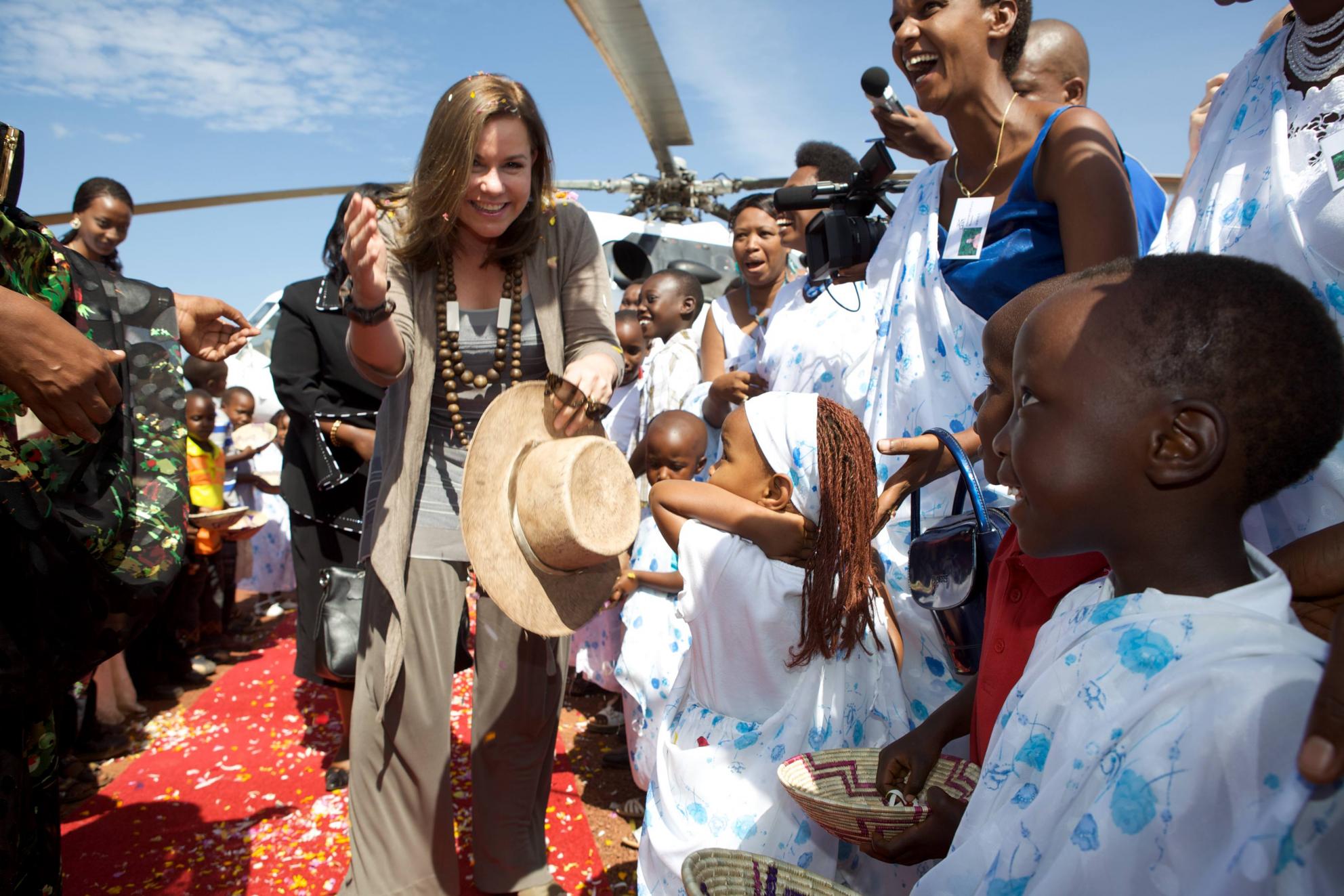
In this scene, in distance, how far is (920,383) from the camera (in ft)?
7.18

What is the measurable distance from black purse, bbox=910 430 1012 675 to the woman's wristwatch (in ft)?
4.32

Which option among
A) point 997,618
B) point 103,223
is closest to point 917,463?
point 997,618

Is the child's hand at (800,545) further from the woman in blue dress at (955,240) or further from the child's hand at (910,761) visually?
the child's hand at (910,761)

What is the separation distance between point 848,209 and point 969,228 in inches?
28.7

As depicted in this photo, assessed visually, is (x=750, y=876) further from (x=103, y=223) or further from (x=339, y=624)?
(x=103, y=223)

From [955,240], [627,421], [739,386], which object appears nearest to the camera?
[955,240]

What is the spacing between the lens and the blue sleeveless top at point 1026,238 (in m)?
2.02

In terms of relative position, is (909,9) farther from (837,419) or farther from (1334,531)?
(1334,531)

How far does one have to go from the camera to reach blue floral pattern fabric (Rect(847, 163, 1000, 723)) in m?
2.14

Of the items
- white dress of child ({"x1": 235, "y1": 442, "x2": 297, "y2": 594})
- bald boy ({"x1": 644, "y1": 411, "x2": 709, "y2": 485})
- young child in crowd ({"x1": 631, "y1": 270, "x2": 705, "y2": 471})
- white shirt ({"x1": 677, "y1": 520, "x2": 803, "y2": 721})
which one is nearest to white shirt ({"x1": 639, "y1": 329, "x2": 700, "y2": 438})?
young child in crowd ({"x1": 631, "y1": 270, "x2": 705, "y2": 471})

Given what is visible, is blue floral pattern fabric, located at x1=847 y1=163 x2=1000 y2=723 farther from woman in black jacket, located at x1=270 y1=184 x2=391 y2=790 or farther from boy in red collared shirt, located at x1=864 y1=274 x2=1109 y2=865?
woman in black jacket, located at x1=270 y1=184 x2=391 y2=790

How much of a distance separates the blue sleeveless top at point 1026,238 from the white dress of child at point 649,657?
1.20 m

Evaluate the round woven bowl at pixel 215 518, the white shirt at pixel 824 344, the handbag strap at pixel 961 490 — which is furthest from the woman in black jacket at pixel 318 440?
the handbag strap at pixel 961 490

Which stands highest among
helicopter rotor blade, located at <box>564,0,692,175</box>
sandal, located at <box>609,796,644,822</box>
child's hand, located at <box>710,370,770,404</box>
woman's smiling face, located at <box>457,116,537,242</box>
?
helicopter rotor blade, located at <box>564,0,692,175</box>
